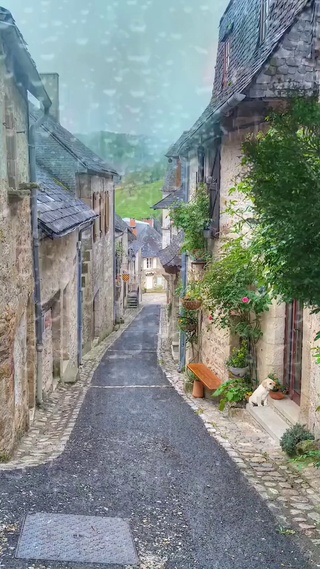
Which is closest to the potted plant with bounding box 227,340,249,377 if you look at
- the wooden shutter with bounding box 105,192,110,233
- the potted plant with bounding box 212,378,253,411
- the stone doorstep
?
the potted plant with bounding box 212,378,253,411

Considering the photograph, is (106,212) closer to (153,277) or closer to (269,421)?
(269,421)

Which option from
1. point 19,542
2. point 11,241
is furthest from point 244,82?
point 19,542

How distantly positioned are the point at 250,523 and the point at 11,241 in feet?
12.3

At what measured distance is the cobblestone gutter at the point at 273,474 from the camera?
4711 millimetres

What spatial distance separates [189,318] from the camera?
12.0 meters

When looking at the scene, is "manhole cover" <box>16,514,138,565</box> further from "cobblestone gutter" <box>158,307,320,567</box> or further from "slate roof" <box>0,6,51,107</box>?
"slate roof" <box>0,6,51,107</box>

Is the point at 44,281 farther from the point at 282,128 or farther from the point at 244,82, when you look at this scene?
the point at 282,128

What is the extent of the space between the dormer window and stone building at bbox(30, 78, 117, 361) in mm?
4559

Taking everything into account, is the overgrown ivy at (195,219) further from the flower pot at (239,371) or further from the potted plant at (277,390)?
the potted plant at (277,390)

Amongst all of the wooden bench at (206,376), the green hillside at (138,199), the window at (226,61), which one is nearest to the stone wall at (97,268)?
the window at (226,61)

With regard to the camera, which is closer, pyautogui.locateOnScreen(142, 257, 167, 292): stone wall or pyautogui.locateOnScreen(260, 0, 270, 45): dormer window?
pyautogui.locateOnScreen(260, 0, 270, 45): dormer window

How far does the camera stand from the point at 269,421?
294 inches

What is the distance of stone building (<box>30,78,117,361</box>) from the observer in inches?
587

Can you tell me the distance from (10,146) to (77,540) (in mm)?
4329
